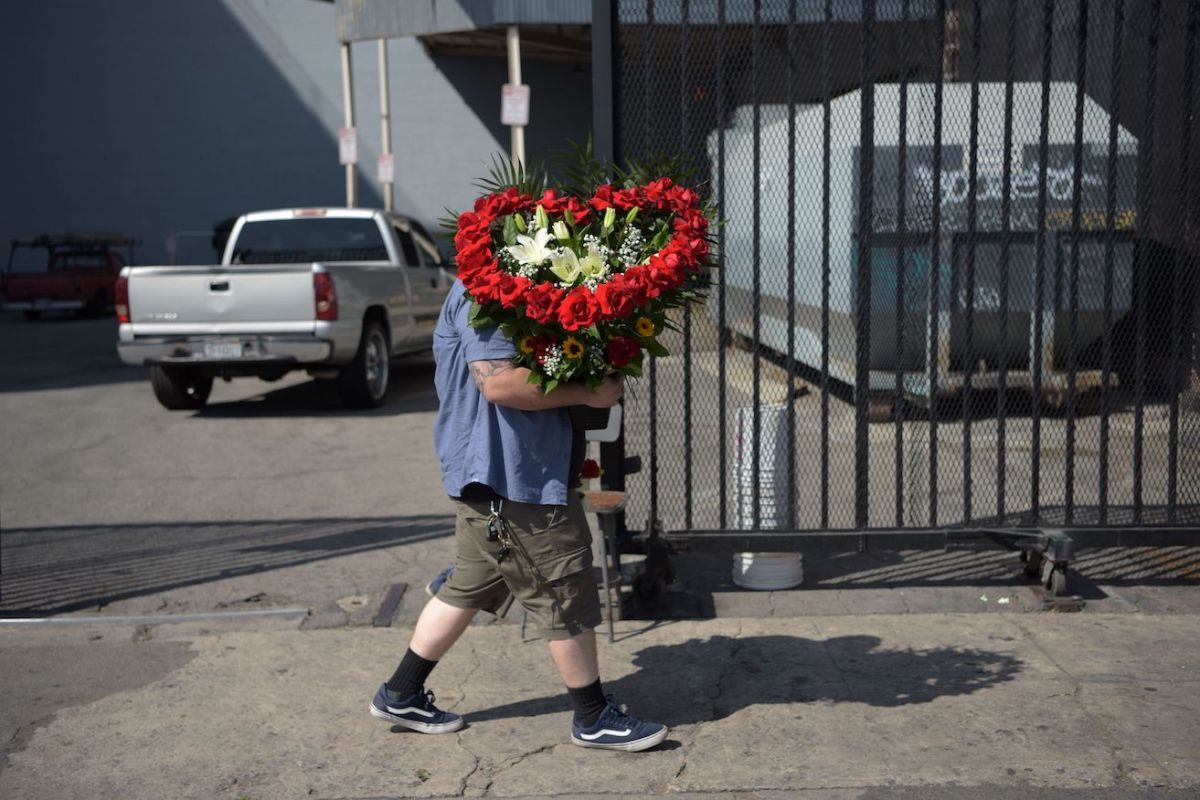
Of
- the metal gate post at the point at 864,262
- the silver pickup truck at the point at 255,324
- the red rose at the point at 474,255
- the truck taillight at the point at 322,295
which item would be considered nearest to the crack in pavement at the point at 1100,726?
the metal gate post at the point at 864,262

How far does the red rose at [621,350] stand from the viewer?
3811 mm

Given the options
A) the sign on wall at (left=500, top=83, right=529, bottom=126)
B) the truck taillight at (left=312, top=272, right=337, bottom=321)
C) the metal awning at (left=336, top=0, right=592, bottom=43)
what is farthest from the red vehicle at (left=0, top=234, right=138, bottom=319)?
the truck taillight at (left=312, top=272, right=337, bottom=321)

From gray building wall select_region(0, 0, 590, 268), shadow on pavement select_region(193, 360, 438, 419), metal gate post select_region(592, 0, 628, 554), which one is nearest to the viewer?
metal gate post select_region(592, 0, 628, 554)

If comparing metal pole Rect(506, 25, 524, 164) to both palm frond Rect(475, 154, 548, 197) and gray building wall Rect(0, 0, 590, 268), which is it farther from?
palm frond Rect(475, 154, 548, 197)

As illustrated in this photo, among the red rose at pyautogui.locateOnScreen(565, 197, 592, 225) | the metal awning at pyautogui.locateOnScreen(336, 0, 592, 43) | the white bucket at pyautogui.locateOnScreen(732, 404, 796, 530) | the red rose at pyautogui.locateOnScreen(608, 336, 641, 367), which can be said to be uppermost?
the metal awning at pyautogui.locateOnScreen(336, 0, 592, 43)

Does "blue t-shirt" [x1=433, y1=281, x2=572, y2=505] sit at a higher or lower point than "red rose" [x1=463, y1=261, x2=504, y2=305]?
lower

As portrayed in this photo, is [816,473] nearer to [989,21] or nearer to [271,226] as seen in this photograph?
[989,21]

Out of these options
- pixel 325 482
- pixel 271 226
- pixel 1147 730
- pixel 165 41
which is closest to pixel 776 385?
pixel 1147 730

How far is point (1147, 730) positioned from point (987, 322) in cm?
252

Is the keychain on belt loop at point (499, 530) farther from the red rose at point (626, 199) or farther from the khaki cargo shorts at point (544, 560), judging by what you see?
the red rose at point (626, 199)

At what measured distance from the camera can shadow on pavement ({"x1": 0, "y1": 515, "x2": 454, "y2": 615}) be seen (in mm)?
6160

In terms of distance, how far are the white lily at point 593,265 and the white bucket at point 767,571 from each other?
236cm

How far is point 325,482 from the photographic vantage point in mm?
8648

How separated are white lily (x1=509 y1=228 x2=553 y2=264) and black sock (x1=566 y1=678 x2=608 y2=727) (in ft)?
4.60
